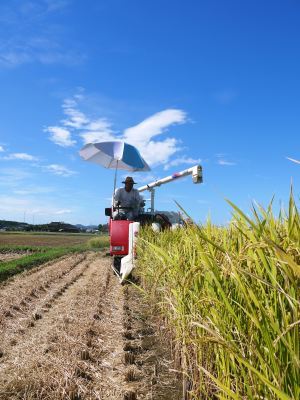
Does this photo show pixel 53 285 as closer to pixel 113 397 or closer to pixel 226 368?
pixel 113 397

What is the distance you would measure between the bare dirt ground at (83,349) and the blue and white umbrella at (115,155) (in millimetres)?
3281

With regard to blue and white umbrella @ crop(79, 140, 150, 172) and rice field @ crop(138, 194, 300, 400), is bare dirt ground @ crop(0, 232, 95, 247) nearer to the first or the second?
blue and white umbrella @ crop(79, 140, 150, 172)

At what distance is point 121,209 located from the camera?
9555mm

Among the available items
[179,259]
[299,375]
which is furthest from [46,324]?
[299,375]

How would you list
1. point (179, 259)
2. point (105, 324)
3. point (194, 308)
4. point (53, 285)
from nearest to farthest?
point (194, 308) → point (179, 259) → point (105, 324) → point (53, 285)

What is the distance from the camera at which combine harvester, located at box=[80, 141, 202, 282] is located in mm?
8086

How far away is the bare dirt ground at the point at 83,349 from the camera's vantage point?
3.33m

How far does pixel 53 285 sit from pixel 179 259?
5968mm

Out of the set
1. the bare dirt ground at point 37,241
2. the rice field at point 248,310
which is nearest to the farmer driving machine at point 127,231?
the rice field at point 248,310

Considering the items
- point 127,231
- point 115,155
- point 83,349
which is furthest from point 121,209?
point 83,349

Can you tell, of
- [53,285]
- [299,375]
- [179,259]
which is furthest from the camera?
[53,285]

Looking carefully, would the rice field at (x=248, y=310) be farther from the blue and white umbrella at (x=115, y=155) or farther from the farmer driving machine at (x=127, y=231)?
the blue and white umbrella at (x=115, y=155)

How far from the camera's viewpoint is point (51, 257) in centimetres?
1642

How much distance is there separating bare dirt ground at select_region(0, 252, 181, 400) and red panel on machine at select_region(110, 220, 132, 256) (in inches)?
40.9
